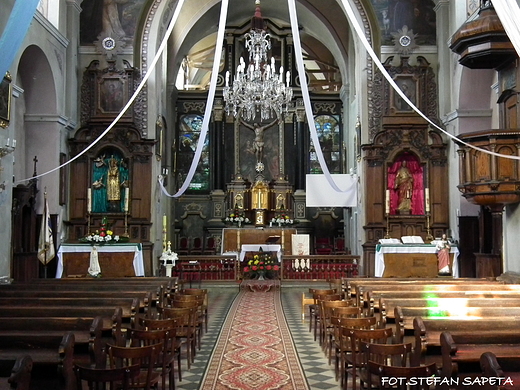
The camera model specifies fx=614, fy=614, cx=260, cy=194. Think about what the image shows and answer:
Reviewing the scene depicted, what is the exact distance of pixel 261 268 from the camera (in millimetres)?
16891

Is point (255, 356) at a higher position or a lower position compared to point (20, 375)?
lower

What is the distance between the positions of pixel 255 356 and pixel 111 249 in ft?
28.4

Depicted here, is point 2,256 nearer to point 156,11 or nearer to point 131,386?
point 131,386

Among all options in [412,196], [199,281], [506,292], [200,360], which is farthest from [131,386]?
[412,196]

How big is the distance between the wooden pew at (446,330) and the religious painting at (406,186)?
12.2 metres

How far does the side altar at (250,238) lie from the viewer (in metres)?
21.1

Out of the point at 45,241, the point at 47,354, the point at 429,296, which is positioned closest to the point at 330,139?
the point at 45,241

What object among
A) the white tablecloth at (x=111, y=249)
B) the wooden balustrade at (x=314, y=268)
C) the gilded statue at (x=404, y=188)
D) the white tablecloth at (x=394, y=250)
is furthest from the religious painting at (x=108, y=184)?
the gilded statue at (x=404, y=188)

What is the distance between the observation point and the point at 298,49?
9.45m

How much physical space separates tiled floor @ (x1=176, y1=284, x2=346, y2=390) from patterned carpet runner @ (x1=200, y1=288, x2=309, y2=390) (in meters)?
0.11

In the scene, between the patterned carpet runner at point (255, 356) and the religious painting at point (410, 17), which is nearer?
the patterned carpet runner at point (255, 356)

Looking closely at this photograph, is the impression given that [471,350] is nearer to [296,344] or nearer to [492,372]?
[492,372]

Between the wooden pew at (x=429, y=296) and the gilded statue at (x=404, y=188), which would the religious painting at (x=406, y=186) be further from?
the wooden pew at (x=429, y=296)

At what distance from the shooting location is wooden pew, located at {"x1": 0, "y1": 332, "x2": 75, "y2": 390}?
4660 mm
